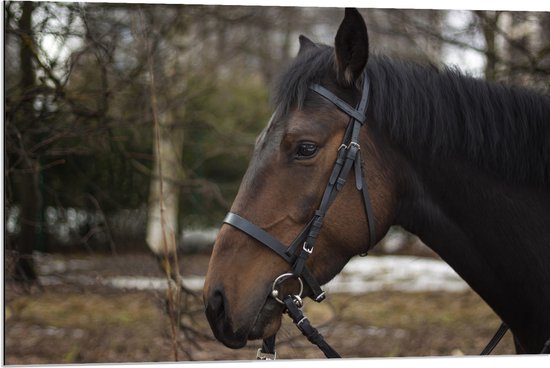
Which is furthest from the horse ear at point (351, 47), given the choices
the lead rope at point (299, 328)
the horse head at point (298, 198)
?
the lead rope at point (299, 328)

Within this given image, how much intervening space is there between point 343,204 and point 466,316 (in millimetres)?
4080

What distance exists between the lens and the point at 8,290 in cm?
389

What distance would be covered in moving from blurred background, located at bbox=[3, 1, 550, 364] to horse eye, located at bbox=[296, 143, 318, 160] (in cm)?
143

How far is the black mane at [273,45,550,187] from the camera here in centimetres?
204

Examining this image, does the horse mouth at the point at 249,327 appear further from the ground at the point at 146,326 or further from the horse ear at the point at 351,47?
the ground at the point at 146,326

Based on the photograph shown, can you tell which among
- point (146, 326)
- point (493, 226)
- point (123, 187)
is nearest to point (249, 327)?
point (493, 226)

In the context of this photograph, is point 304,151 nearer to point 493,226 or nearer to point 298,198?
point 298,198

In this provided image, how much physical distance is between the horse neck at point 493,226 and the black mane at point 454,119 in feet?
0.17

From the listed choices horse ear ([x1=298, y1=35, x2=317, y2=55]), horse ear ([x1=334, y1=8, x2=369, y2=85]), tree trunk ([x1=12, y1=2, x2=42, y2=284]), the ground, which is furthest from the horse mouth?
tree trunk ([x1=12, y1=2, x2=42, y2=284])

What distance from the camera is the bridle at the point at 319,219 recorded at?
197 cm

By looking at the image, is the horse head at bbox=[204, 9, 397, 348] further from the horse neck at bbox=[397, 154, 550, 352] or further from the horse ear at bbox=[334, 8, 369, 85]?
the horse neck at bbox=[397, 154, 550, 352]

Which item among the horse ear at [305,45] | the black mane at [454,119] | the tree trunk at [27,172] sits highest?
the horse ear at [305,45]

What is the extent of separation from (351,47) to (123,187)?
3.67m

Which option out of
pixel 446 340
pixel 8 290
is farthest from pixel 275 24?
pixel 8 290
